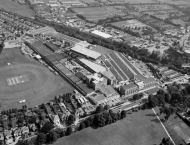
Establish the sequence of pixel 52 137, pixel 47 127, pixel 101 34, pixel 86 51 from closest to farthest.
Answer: pixel 52 137, pixel 47 127, pixel 86 51, pixel 101 34

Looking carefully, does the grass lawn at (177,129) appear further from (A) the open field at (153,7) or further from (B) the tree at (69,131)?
(A) the open field at (153,7)

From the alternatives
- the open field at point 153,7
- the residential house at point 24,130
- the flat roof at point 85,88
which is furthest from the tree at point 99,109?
the open field at point 153,7

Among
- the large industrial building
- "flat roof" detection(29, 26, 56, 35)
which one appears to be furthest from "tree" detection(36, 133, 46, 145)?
"flat roof" detection(29, 26, 56, 35)

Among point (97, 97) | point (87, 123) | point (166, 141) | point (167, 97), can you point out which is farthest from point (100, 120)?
point (167, 97)

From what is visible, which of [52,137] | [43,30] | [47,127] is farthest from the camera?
[43,30]

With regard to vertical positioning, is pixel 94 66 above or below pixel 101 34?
below

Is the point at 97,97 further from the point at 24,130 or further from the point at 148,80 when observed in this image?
the point at 24,130
